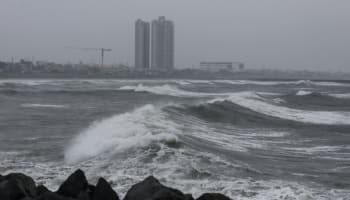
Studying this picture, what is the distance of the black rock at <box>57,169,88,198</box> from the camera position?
802cm

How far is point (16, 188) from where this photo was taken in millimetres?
7637

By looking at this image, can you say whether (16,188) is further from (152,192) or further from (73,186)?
(152,192)

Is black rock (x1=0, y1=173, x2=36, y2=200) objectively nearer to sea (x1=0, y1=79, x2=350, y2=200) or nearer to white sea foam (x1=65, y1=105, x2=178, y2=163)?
sea (x1=0, y1=79, x2=350, y2=200)

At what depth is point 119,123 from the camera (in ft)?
60.5

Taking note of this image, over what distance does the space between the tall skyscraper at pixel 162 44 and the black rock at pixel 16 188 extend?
7093 inches

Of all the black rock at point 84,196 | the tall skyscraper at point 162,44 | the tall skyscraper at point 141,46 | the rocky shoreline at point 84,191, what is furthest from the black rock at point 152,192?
the tall skyscraper at point 162,44

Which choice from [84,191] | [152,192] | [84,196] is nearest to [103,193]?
[84,196]

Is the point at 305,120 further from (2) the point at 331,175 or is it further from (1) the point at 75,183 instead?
(1) the point at 75,183

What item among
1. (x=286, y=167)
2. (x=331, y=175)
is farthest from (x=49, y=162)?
(x=331, y=175)

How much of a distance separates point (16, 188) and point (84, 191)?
1026 mm

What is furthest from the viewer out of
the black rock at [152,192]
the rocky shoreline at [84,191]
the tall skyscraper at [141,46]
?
the tall skyscraper at [141,46]

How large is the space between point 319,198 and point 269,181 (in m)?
1.49

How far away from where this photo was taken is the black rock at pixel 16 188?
7574 mm

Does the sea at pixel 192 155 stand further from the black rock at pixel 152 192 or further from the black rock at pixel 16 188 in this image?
the black rock at pixel 16 188
